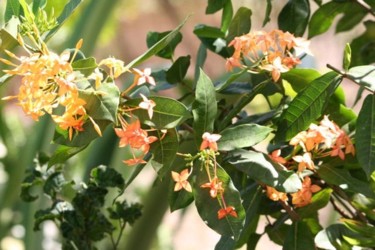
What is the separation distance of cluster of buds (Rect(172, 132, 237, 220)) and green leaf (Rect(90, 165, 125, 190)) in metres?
0.21

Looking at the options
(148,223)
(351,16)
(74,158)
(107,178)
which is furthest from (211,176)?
(74,158)

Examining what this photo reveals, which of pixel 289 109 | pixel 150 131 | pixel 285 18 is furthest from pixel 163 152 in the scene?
pixel 285 18

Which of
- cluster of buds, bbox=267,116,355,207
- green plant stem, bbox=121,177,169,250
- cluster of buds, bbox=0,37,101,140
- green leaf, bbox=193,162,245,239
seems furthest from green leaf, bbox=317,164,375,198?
green plant stem, bbox=121,177,169,250

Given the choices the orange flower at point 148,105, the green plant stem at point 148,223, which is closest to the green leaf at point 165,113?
the orange flower at point 148,105

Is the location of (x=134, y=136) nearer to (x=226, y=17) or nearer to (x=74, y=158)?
(x=226, y=17)

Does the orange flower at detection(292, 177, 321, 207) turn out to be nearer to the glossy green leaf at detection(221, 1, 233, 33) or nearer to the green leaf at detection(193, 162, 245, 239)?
the green leaf at detection(193, 162, 245, 239)

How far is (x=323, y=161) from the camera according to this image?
678 mm

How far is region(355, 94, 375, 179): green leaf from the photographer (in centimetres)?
59

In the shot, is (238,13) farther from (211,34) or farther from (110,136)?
(110,136)

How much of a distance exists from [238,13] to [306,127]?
0.56 ft

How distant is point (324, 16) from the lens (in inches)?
32.1

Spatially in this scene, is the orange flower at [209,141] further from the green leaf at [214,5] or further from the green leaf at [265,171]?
the green leaf at [214,5]

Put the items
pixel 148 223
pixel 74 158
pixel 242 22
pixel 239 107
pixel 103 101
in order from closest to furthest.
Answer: pixel 103 101
pixel 239 107
pixel 242 22
pixel 148 223
pixel 74 158

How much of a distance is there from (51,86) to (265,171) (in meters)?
0.18
